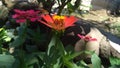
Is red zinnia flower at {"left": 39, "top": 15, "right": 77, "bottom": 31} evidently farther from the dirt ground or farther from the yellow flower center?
the dirt ground

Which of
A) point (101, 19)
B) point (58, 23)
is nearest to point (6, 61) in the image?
point (58, 23)

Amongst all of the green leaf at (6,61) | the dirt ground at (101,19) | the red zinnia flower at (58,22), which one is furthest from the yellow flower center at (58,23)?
the dirt ground at (101,19)

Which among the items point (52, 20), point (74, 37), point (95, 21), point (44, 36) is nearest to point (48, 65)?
point (52, 20)

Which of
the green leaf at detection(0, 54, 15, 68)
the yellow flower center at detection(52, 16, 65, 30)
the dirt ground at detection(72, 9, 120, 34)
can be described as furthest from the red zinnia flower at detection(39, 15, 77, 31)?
the dirt ground at detection(72, 9, 120, 34)

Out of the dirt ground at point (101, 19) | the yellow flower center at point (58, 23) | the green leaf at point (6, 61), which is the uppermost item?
the yellow flower center at point (58, 23)

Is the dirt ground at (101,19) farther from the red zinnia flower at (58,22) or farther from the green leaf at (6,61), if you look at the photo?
the red zinnia flower at (58,22)

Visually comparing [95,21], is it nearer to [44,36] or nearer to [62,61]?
[44,36]

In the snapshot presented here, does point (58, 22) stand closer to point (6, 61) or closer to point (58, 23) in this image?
point (58, 23)

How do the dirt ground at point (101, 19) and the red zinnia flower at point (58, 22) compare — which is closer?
the red zinnia flower at point (58, 22)

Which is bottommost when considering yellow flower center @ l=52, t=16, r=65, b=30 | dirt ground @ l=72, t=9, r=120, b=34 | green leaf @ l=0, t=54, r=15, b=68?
dirt ground @ l=72, t=9, r=120, b=34

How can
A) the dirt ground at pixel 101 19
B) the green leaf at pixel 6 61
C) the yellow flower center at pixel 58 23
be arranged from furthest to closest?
1. the dirt ground at pixel 101 19
2. the green leaf at pixel 6 61
3. the yellow flower center at pixel 58 23

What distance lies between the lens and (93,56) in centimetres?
260

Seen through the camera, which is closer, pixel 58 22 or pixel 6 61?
pixel 58 22

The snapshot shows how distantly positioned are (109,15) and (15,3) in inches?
123
